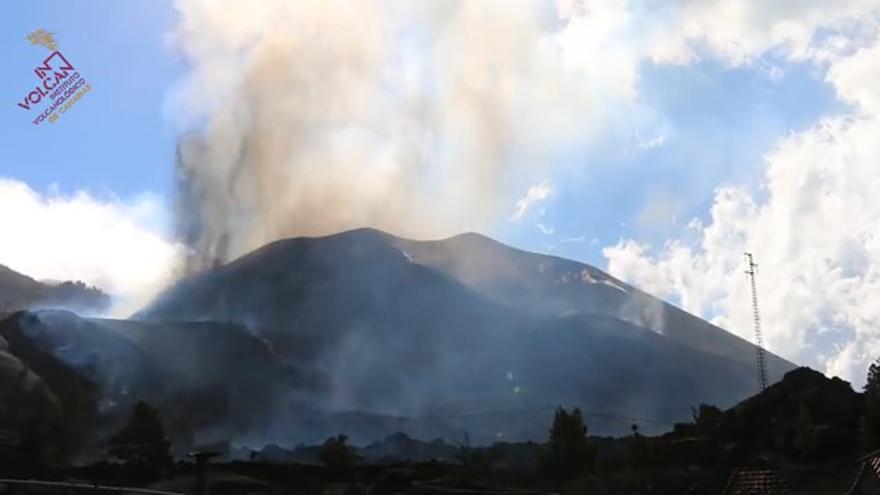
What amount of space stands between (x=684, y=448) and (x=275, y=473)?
212 ft

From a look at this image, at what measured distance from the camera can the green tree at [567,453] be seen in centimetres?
16538

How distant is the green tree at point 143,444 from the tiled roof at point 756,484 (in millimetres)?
128900

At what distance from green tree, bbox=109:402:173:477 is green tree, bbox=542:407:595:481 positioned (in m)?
65.7

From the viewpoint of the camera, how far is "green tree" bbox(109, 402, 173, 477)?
18212 centimetres

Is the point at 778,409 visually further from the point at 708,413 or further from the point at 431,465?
the point at 431,465

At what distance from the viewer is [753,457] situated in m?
149

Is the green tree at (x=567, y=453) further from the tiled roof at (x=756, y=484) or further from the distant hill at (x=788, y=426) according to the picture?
the tiled roof at (x=756, y=484)

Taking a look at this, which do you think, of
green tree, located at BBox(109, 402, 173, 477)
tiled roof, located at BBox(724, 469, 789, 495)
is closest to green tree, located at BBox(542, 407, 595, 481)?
green tree, located at BBox(109, 402, 173, 477)

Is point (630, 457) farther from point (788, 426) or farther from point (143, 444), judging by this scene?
point (143, 444)

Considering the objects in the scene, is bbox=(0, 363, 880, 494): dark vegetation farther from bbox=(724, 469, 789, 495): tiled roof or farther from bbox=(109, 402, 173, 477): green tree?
bbox=(724, 469, 789, 495): tiled roof

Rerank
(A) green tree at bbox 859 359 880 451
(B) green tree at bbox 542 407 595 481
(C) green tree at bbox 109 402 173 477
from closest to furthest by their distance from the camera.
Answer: (A) green tree at bbox 859 359 880 451 < (B) green tree at bbox 542 407 595 481 < (C) green tree at bbox 109 402 173 477

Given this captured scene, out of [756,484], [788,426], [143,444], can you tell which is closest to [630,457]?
[788,426]

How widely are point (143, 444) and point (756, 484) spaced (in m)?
142

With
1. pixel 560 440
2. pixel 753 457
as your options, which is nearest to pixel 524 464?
pixel 560 440
